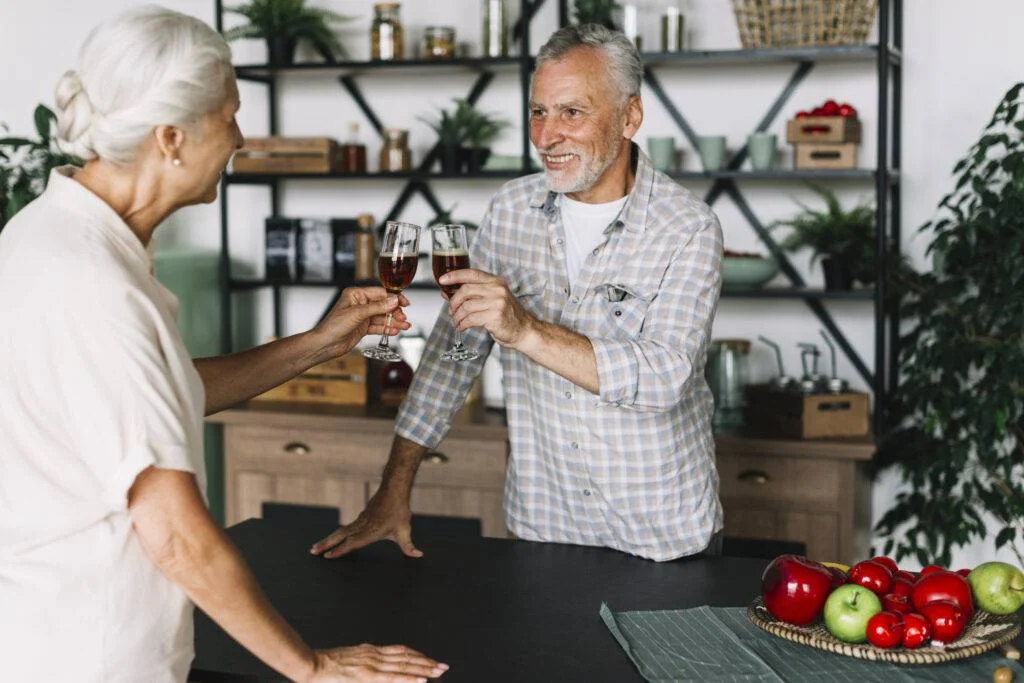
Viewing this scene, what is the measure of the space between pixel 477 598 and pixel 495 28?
9.07ft

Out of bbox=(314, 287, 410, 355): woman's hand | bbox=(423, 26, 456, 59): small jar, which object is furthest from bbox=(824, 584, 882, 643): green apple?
bbox=(423, 26, 456, 59): small jar

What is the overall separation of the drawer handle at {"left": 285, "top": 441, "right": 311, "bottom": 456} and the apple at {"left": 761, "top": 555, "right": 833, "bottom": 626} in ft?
9.05

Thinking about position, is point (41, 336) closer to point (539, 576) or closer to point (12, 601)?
point (12, 601)

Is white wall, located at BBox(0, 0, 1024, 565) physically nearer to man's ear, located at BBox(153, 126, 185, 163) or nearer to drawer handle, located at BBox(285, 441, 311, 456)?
drawer handle, located at BBox(285, 441, 311, 456)

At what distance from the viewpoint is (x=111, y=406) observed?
1.41 metres

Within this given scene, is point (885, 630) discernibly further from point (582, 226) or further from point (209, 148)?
point (582, 226)

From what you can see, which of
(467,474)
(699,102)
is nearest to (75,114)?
A: (467,474)

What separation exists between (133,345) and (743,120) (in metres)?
3.27

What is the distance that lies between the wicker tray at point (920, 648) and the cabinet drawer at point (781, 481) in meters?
2.06

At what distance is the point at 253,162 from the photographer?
4613 mm

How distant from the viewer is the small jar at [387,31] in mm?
4465

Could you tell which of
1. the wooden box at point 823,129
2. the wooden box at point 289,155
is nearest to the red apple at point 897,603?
the wooden box at point 823,129

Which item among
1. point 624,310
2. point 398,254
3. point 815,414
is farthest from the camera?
point 815,414

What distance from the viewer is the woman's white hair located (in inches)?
57.7
